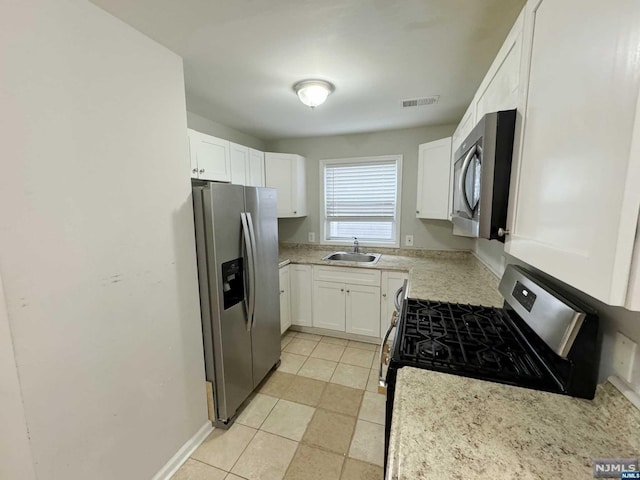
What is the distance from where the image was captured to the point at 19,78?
3.05ft

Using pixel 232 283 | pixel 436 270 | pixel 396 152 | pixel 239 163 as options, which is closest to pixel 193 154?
pixel 239 163

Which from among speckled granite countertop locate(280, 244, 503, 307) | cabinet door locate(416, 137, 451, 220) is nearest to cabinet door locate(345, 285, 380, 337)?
speckled granite countertop locate(280, 244, 503, 307)

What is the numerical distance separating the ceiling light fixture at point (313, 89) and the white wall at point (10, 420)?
6.20 ft

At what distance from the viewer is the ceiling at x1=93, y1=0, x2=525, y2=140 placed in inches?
47.9

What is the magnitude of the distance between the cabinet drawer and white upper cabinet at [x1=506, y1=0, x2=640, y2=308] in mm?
1992

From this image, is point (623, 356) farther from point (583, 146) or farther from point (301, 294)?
point (301, 294)

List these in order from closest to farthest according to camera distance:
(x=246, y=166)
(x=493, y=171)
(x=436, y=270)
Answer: (x=493, y=171) < (x=436, y=270) < (x=246, y=166)

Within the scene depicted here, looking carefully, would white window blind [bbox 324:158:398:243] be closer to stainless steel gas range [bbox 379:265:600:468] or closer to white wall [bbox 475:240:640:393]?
stainless steel gas range [bbox 379:265:600:468]

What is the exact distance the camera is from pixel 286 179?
3309 mm

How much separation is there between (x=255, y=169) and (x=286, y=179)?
16.9 inches

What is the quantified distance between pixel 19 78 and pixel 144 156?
19.2 inches

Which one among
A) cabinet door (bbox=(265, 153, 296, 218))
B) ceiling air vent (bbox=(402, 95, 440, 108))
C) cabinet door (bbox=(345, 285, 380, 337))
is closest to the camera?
ceiling air vent (bbox=(402, 95, 440, 108))

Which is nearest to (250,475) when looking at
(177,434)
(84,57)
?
(177,434)

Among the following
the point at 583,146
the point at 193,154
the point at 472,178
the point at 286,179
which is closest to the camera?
the point at 583,146
